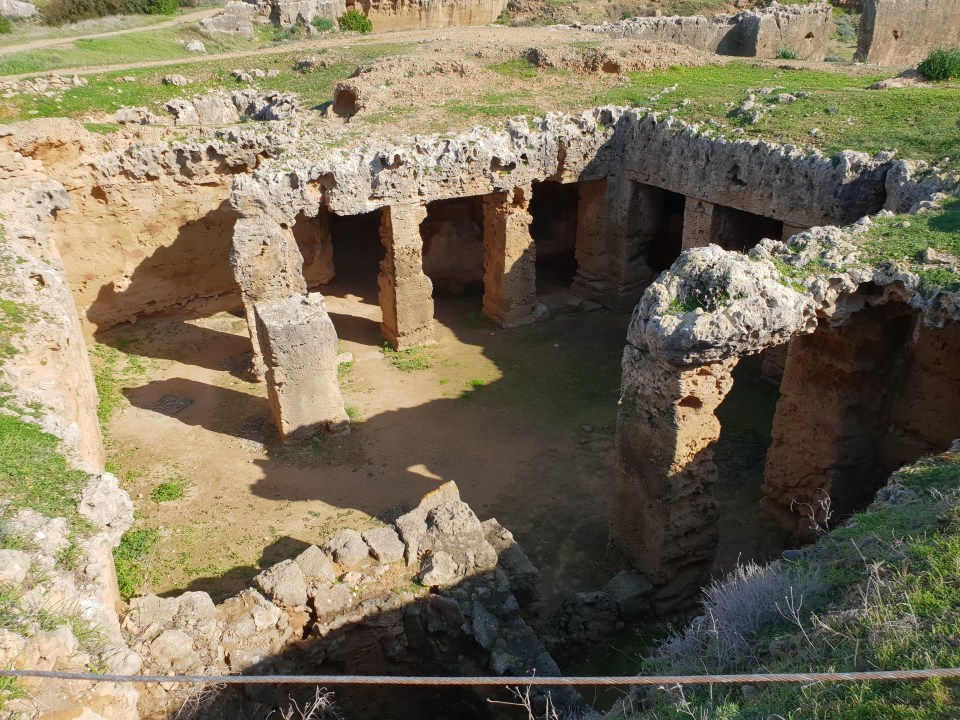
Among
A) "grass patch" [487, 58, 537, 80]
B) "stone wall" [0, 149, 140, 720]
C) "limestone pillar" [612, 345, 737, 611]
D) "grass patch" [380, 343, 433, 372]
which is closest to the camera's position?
"stone wall" [0, 149, 140, 720]

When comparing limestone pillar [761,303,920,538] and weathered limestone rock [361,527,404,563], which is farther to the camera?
limestone pillar [761,303,920,538]

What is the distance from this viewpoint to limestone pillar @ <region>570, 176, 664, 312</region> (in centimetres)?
1544

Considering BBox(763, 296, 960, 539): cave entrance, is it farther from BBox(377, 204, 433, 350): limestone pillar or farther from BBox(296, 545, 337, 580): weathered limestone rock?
BBox(377, 204, 433, 350): limestone pillar

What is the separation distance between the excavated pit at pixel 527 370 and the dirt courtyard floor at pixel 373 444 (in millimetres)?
45

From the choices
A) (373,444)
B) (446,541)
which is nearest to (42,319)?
(373,444)

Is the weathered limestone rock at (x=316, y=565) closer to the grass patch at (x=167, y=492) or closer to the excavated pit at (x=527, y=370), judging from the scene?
the excavated pit at (x=527, y=370)

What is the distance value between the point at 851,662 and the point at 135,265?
14215 millimetres

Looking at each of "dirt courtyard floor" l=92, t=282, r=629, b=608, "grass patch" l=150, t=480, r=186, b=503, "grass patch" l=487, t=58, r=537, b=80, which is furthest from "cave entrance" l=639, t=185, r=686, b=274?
"grass patch" l=150, t=480, r=186, b=503

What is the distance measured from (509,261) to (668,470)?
8057mm

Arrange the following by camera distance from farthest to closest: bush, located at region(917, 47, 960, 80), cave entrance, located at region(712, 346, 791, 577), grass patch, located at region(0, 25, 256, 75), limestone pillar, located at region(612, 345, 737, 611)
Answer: grass patch, located at region(0, 25, 256, 75) < bush, located at region(917, 47, 960, 80) < cave entrance, located at region(712, 346, 791, 577) < limestone pillar, located at region(612, 345, 737, 611)

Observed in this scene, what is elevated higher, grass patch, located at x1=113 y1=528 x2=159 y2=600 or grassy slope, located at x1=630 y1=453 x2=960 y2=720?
grassy slope, located at x1=630 y1=453 x2=960 y2=720

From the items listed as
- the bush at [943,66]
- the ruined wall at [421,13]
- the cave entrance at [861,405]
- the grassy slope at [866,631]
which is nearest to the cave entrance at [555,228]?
the bush at [943,66]

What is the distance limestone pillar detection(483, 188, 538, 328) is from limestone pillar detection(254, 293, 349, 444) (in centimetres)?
463

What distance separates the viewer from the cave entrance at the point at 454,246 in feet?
56.2
